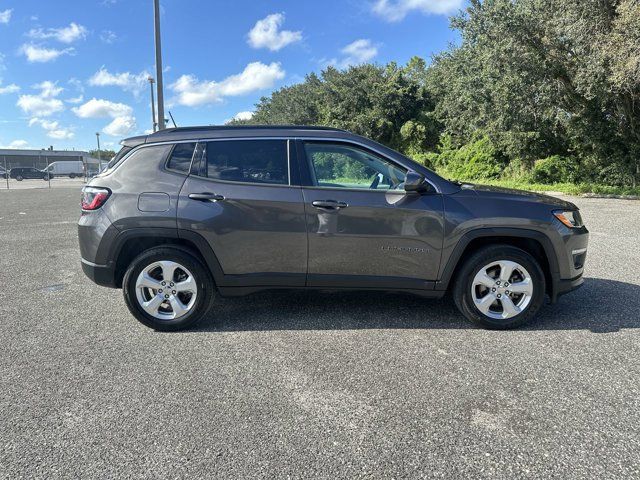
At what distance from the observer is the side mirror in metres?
3.70

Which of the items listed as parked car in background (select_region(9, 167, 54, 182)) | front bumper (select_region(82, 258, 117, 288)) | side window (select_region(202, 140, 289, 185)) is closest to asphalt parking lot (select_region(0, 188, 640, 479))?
front bumper (select_region(82, 258, 117, 288))

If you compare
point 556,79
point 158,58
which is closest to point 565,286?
point 158,58

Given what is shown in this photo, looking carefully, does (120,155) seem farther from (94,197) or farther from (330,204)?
(330,204)

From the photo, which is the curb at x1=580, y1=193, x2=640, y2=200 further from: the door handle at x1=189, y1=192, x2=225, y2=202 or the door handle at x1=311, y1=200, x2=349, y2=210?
the door handle at x1=189, y1=192, x2=225, y2=202

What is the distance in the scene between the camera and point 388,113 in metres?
34.1

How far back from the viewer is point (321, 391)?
2.93 m

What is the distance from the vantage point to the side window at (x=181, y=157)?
12.9 feet

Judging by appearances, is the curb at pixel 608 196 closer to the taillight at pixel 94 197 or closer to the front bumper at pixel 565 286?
the front bumper at pixel 565 286

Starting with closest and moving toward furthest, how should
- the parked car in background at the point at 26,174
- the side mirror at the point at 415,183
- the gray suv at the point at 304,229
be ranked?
the side mirror at the point at 415,183
the gray suv at the point at 304,229
the parked car in background at the point at 26,174

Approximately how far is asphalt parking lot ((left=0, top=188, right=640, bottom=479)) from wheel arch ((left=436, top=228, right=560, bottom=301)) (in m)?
0.46

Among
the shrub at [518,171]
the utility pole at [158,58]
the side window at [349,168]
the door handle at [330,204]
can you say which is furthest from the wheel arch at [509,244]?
the shrub at [518,171]

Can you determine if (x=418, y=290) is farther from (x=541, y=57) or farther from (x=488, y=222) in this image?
(x=541, y=57)

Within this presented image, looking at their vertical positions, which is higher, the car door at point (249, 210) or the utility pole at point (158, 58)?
the utility pole at point (158, 58)

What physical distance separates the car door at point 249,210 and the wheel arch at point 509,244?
4.38 feet
